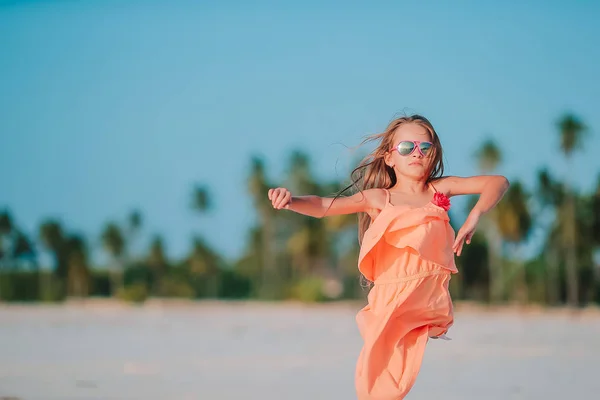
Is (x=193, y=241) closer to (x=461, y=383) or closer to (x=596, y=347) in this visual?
(x=596, y=347)

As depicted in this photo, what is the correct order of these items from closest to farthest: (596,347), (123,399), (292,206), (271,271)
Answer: (292,206)
(123,399)
(596,347)
(271,271)

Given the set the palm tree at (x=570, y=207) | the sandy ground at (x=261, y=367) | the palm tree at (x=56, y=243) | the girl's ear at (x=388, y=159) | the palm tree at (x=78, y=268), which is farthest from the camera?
the palm tree at (x=56, y=243)

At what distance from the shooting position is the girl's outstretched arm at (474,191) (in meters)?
4.46

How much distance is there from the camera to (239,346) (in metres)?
14.5

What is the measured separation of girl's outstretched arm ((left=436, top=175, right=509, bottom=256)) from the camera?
14.6 feet

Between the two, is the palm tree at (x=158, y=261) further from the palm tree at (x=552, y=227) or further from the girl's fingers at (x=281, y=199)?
the girl's fingers at (x=281, y=199)

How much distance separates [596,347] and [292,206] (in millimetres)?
11358

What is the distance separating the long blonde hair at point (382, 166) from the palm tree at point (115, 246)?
58285mm

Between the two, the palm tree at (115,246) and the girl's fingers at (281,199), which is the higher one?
the girl's fingers at (281,199)

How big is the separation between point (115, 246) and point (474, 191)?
59050 mm

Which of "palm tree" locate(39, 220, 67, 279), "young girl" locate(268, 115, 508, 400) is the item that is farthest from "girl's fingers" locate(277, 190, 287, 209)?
"palm tree" locate(39, 220, 67, 279)


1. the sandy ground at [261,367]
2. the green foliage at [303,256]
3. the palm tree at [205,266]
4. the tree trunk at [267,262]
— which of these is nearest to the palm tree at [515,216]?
the green foliage at [303,256]

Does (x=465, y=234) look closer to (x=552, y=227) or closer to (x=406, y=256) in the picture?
(x=406, y=256)

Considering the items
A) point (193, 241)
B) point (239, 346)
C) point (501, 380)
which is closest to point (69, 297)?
point (193, 241)
